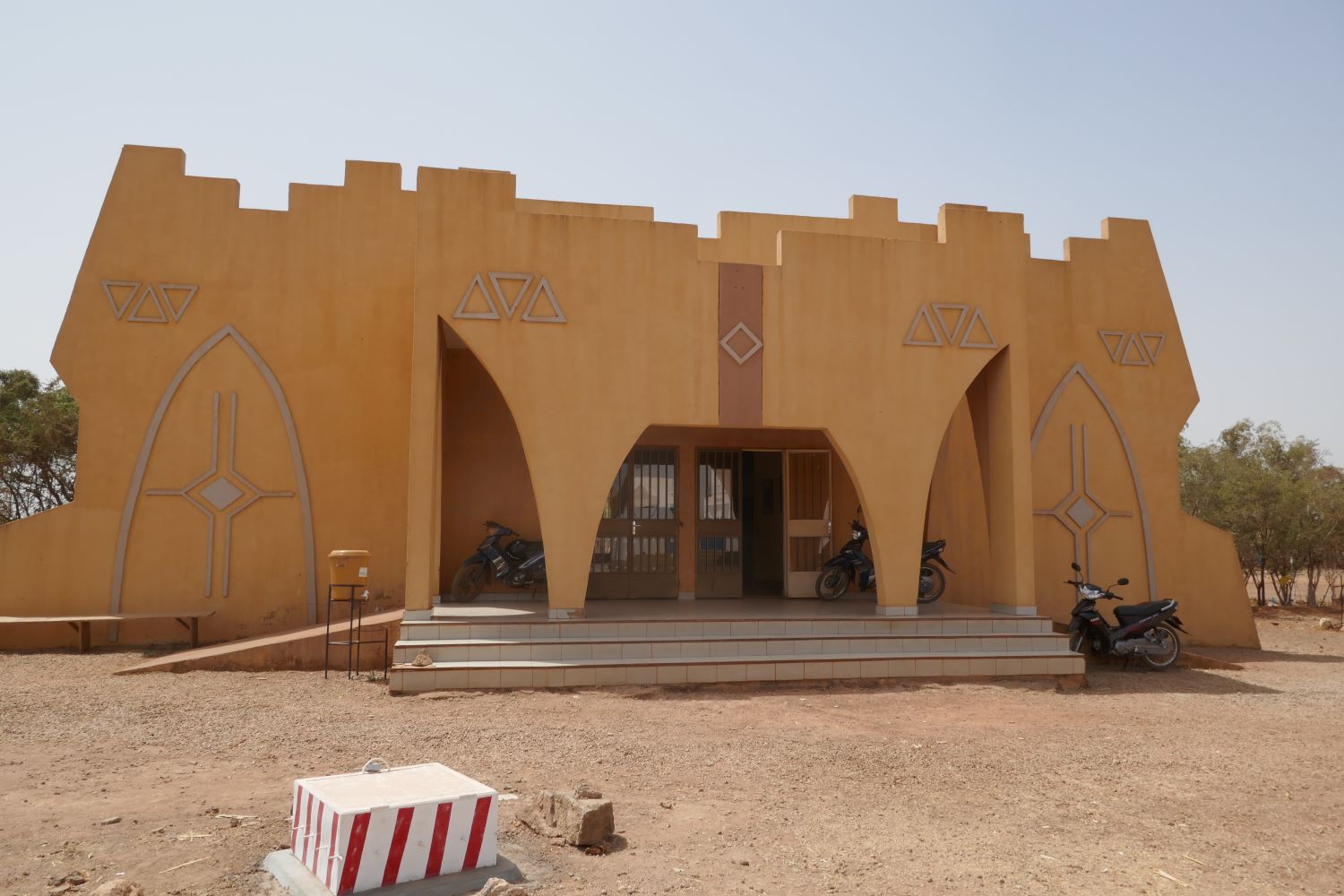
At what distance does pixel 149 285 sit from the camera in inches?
445

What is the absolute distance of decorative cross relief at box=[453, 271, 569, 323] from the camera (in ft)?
31.6

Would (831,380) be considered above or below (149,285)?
below

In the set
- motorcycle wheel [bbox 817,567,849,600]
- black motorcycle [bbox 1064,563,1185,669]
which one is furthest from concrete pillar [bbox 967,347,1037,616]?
motorcycle wheel [bbox 817,567,849,600]

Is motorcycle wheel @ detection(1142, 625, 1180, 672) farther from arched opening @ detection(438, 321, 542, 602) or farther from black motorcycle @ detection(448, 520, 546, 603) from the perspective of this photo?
arched opening @ detection(438, 321, 542, 602)

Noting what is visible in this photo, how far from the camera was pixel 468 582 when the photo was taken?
1142 cm

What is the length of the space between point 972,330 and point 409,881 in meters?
8.57

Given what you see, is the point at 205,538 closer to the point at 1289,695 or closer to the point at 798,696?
the point at 798,696

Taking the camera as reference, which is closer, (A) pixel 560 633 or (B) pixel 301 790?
(B) pixel 301 790

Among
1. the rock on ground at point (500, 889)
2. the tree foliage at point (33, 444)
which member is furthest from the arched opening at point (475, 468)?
the tree foliage at point (33, 444)

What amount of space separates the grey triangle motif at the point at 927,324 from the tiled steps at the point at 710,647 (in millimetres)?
3161

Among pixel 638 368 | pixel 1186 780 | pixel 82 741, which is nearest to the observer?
pixel 1186 780

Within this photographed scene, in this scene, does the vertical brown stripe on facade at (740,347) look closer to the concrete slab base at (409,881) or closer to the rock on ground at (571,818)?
the rock on ground at (571,818)

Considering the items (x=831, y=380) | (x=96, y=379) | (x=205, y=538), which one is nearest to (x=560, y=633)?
(x=831, y=380)

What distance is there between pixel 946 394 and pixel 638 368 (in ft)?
11.2
